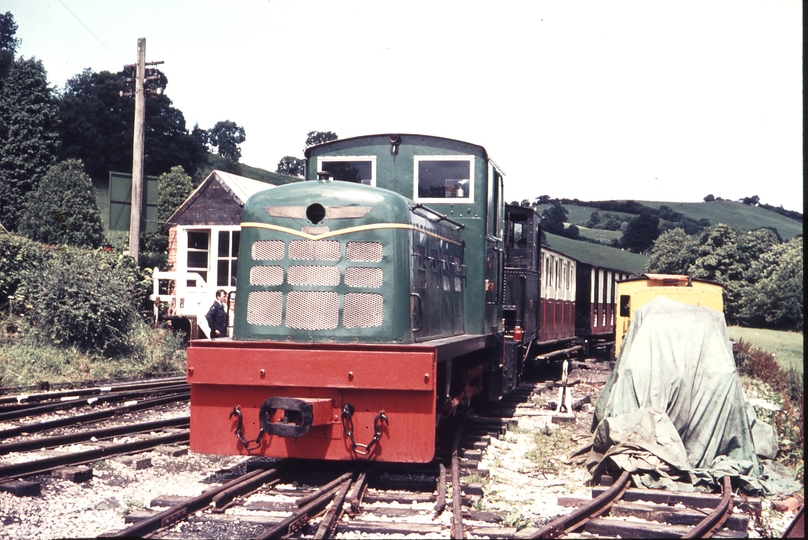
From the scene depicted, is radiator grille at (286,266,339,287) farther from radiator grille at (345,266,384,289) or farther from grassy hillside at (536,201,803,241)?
grassy hillside at (536,201,803,241)

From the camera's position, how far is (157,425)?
30.0 ft

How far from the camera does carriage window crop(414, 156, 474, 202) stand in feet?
27.9

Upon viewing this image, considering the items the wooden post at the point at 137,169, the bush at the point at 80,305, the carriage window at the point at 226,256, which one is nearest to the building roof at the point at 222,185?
the carriage window at the point at 226,256

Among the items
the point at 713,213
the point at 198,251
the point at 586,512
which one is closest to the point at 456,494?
the point at 586,512

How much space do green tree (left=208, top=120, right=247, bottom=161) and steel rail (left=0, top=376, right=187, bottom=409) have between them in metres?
69.3

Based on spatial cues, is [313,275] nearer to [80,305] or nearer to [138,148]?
[80,305]

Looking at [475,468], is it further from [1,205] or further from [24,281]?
[1,205]

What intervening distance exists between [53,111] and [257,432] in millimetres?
33897

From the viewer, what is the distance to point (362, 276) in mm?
6539

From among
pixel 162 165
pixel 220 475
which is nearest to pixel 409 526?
pixel 220 475

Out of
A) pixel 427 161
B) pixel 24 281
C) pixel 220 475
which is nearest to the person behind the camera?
pixel 220 475

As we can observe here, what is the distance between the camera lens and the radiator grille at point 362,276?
6.53 m

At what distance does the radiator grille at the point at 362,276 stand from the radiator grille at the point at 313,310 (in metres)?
0.18

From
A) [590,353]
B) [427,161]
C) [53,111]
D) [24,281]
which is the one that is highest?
[53,111]
